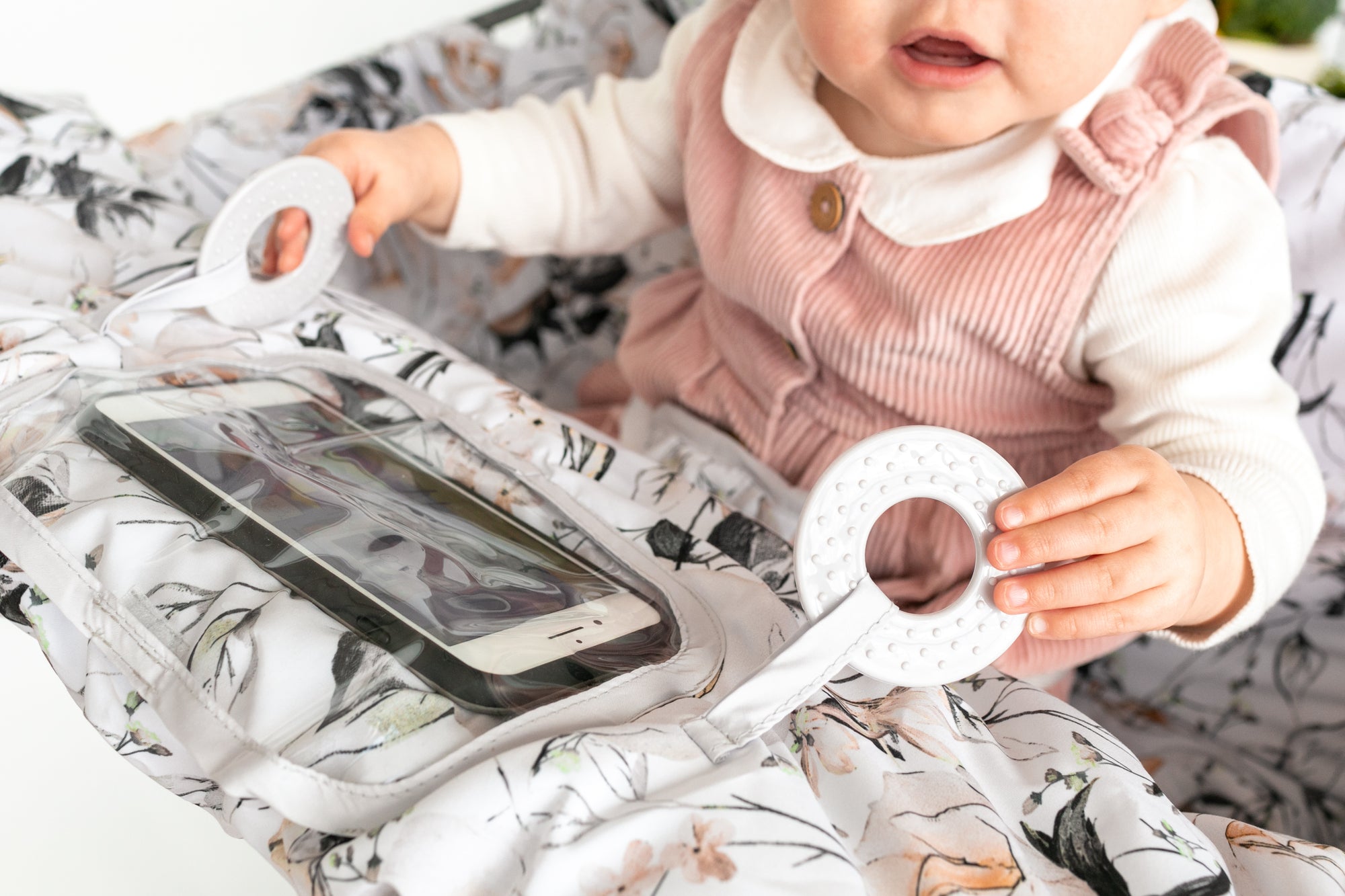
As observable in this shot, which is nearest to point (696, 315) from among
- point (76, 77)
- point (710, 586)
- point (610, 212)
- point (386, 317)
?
point (610, 212)

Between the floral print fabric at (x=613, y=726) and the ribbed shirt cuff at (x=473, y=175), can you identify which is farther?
the ribbed shirt cuff at (x=473, y=175)

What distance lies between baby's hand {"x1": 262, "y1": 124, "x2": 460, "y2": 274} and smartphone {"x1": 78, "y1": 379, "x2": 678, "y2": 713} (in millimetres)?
126

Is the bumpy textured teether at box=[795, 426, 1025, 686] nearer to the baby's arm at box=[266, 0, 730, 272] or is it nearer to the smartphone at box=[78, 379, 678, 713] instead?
the smartphone at box=[78, 379, 678, 713]

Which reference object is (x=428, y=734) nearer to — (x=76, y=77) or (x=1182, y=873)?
(x=1182, y=873)

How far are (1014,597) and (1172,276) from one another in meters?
0.23

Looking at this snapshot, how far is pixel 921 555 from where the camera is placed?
682 millimetres

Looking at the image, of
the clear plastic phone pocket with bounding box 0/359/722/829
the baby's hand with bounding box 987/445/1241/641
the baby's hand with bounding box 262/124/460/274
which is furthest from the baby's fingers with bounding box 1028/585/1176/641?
the baby's hand with bounding box 262/124/460/274

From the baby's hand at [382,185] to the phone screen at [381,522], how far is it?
0.14m

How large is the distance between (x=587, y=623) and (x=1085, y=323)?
0.32 m

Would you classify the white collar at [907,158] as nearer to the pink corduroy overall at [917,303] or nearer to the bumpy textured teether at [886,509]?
the pink corduroy overall at [917,303]

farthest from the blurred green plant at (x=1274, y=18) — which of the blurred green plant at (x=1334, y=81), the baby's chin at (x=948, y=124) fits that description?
the baby's chin at (x=948, y=124)

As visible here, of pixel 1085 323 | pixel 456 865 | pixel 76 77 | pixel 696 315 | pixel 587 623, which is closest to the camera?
pixel 456 865

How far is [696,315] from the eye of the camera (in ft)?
2.75

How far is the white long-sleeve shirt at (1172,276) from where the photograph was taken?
0.56 m
